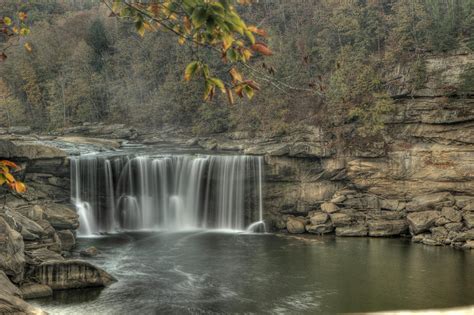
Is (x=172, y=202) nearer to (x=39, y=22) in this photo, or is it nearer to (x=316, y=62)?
(x=316, y=62)

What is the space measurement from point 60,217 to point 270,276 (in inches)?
417

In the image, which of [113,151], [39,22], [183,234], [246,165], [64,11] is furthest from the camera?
[64,11]

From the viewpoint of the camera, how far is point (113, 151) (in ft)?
106

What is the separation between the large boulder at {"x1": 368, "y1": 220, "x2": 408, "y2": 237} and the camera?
80.2ft

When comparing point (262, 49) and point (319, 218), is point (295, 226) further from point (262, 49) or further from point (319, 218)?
point (262, 49)

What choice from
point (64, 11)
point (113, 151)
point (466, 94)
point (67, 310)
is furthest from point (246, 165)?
point (64, 11)

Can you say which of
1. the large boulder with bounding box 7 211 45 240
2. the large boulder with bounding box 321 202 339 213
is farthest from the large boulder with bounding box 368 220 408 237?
the large boulder with bounding box 7 211 45 240

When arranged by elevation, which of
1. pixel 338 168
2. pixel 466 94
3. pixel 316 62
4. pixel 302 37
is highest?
pixel 302 37

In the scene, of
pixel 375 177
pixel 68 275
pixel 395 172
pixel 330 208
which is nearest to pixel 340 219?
pixel 330 208

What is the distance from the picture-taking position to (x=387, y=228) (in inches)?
965

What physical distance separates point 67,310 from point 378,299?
951 centimetres

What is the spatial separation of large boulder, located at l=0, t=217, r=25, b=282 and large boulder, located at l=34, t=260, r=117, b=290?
92 cm

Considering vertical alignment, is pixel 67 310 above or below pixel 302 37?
below

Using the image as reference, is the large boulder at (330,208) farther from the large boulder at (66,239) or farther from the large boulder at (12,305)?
the large boulder at (12,305)
